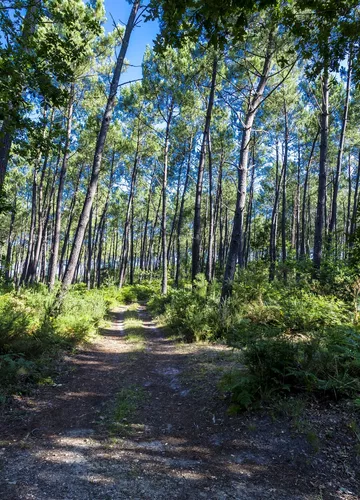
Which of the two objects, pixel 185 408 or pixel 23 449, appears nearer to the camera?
pixel 23 449

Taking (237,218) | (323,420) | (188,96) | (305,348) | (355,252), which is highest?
(188,96)

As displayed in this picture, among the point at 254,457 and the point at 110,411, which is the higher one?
the point at 254,457

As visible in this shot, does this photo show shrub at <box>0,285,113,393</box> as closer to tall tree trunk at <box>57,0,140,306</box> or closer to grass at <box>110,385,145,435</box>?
tall tree trunk at <box>57,0,140,306</box>

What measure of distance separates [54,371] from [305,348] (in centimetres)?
423

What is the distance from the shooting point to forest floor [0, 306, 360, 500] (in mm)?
2367

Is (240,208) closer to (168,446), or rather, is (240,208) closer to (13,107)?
(13,107)

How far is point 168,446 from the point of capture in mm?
3166

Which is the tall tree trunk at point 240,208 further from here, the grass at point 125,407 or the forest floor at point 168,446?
the grass at point 125,407

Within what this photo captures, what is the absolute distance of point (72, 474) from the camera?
2.50m

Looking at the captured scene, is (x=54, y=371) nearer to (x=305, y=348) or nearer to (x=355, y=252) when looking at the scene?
(x=305, y=348)

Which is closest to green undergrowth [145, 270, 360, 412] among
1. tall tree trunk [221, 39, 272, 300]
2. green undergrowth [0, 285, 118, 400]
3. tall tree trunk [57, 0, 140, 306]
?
tall tree trunk [221, 39, 272, 300]

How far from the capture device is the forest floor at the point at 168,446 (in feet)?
7.77

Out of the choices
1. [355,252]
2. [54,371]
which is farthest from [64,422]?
[355,252]

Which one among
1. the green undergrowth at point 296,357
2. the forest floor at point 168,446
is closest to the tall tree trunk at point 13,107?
the forest floor at point 168,446
